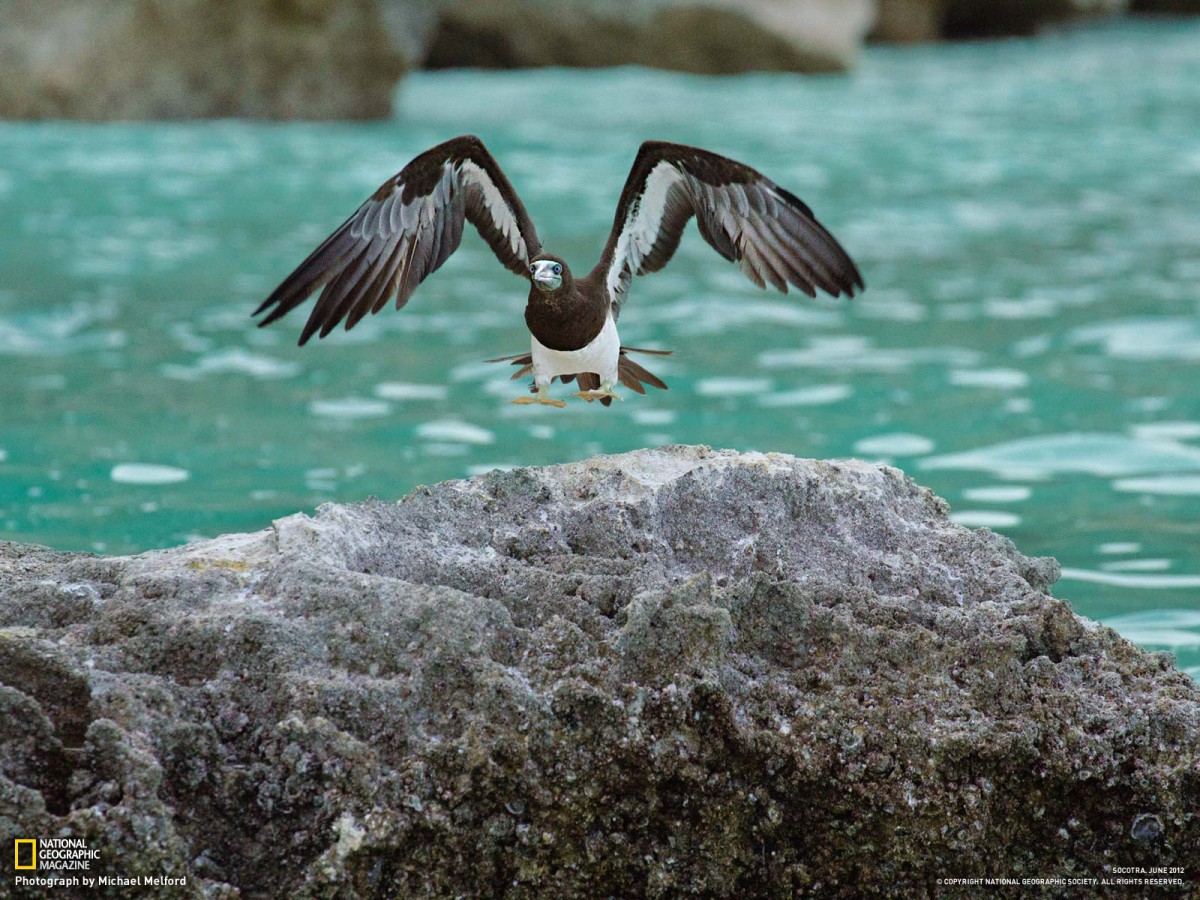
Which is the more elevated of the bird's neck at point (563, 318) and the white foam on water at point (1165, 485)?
the bird's neck at point (563, 318)

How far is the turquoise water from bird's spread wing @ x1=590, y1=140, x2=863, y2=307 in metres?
1.65

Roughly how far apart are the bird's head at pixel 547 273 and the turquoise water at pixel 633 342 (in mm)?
1784

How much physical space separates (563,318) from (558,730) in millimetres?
2315

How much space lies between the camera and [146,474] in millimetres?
→ 6570

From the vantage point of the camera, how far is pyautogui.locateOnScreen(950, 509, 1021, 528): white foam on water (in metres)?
6.12

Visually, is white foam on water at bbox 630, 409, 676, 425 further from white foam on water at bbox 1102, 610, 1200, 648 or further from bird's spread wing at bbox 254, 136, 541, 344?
white foam on water at bbox 1102, 610, 1200, 648

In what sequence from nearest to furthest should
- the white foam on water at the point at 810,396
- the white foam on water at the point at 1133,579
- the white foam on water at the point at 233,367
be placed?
1. the white foam on water at the point at 1133,579
2. the white foam on water at the point at 810,396
3. the white foam on water at the point at 233,367

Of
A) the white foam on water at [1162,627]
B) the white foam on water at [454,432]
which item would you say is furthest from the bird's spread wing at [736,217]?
the white foam on water at [454,432]

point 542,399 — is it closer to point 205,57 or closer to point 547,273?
point 547,273

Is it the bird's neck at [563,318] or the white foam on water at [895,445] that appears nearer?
the bird's neck at [563,318]

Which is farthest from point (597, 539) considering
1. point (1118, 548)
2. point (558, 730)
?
point (1118, 548)

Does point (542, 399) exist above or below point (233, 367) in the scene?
above

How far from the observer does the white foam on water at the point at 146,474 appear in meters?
6.48

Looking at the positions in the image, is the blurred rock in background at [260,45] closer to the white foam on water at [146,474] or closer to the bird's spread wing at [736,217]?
the white foam on water at [146,474]
